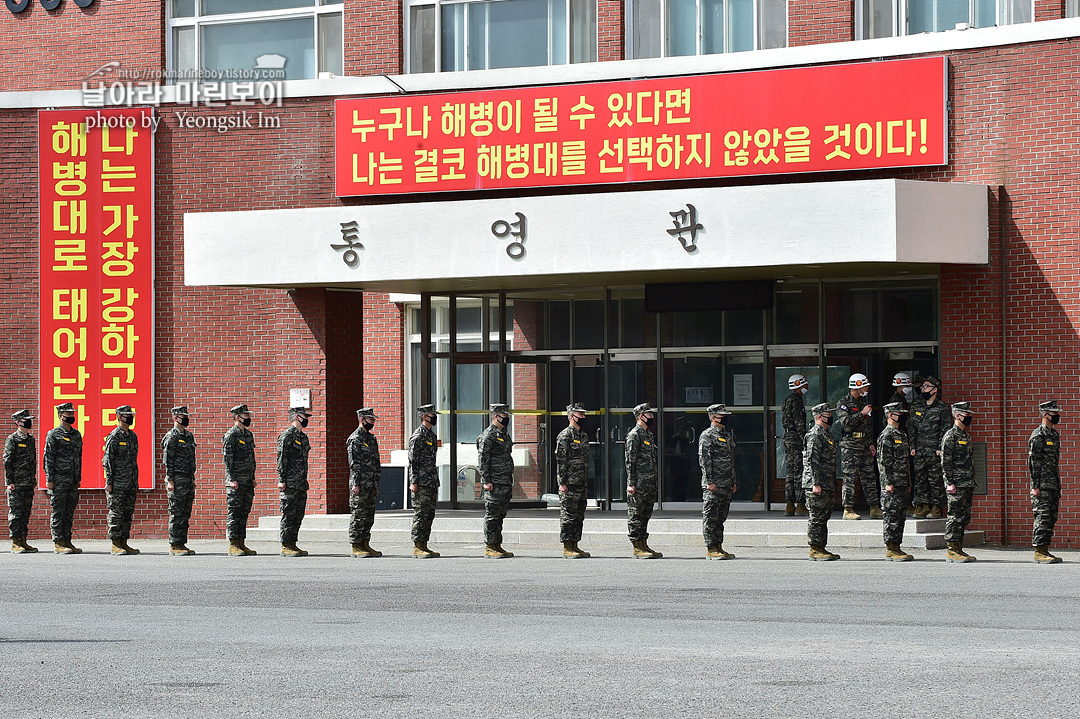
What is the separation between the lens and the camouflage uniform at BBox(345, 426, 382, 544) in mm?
→ 19000

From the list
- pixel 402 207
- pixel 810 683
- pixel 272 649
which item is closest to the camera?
pixel 810 683

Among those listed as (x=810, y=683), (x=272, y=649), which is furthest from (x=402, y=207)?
(x=810, y=683)

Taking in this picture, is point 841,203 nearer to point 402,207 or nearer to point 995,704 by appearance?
point 402,207

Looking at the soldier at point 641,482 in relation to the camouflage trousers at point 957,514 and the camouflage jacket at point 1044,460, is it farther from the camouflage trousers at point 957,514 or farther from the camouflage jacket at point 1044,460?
the camouflage jacket at point 1044,460

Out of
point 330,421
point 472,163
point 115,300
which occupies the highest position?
point 472,163

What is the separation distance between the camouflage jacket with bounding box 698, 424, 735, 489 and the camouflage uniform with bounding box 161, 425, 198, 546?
23.4 feet

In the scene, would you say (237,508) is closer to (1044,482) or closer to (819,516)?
(819,516)

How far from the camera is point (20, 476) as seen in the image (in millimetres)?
21109

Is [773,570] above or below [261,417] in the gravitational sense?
below

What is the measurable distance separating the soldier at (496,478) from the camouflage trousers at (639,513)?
161 centimetres

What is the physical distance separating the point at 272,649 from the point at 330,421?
40.1 ft

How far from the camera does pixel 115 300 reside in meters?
23.1

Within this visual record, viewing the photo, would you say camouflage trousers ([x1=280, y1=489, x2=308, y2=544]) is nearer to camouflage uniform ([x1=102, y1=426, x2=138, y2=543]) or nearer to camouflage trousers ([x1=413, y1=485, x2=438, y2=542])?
camouflage trousers ([x1=413, y1=485, x2=438, y2=542])

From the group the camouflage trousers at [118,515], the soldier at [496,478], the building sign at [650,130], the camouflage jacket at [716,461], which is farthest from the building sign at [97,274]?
the camouflage jacket at [716,461]
